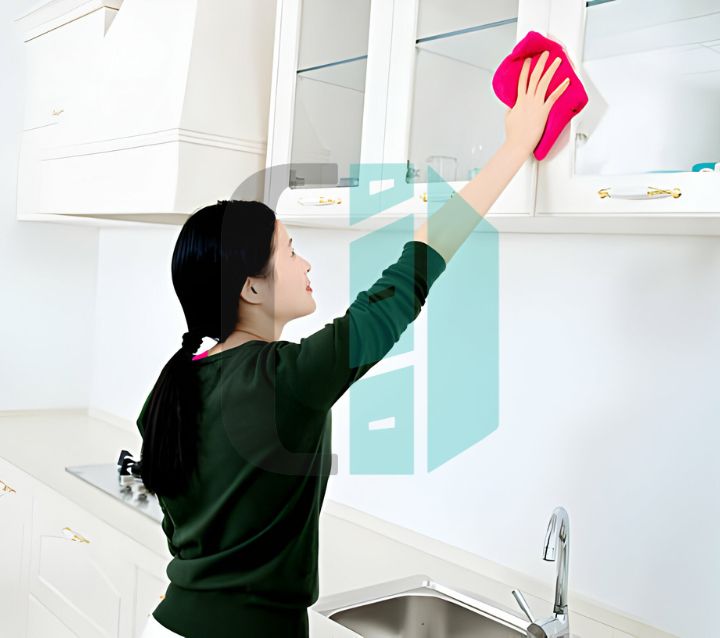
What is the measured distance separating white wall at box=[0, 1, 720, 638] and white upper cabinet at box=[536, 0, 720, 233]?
23cm

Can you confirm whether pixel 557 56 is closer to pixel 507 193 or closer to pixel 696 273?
pixel 507 193

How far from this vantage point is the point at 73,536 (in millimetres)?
2207

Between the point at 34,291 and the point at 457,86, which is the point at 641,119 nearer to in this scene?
the point at 457,86

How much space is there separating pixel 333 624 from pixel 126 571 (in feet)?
2.35

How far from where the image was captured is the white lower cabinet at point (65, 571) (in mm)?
1953

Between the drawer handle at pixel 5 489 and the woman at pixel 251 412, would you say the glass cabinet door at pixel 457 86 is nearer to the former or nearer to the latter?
the woman at pixel 251 412

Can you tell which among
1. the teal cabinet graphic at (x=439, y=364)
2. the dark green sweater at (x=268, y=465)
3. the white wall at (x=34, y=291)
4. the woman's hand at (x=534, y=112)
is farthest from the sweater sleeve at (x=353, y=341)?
the white wall at (x=34, y=291)

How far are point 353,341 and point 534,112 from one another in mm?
513

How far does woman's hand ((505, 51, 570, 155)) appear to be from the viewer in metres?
1.31

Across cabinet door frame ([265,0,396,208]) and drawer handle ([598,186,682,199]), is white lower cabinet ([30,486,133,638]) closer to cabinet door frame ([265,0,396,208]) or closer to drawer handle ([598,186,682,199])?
cabinet door frame ([265,0,396,208])

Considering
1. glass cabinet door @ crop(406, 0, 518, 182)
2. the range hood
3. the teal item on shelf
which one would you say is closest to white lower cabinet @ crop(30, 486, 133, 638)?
the range hood

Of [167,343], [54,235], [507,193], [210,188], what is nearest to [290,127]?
[210,188]

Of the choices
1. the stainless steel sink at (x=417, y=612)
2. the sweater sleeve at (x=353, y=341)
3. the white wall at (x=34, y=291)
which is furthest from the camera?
the white wall at (x=34, y=291)

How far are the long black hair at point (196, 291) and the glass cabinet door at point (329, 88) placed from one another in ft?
1.94
